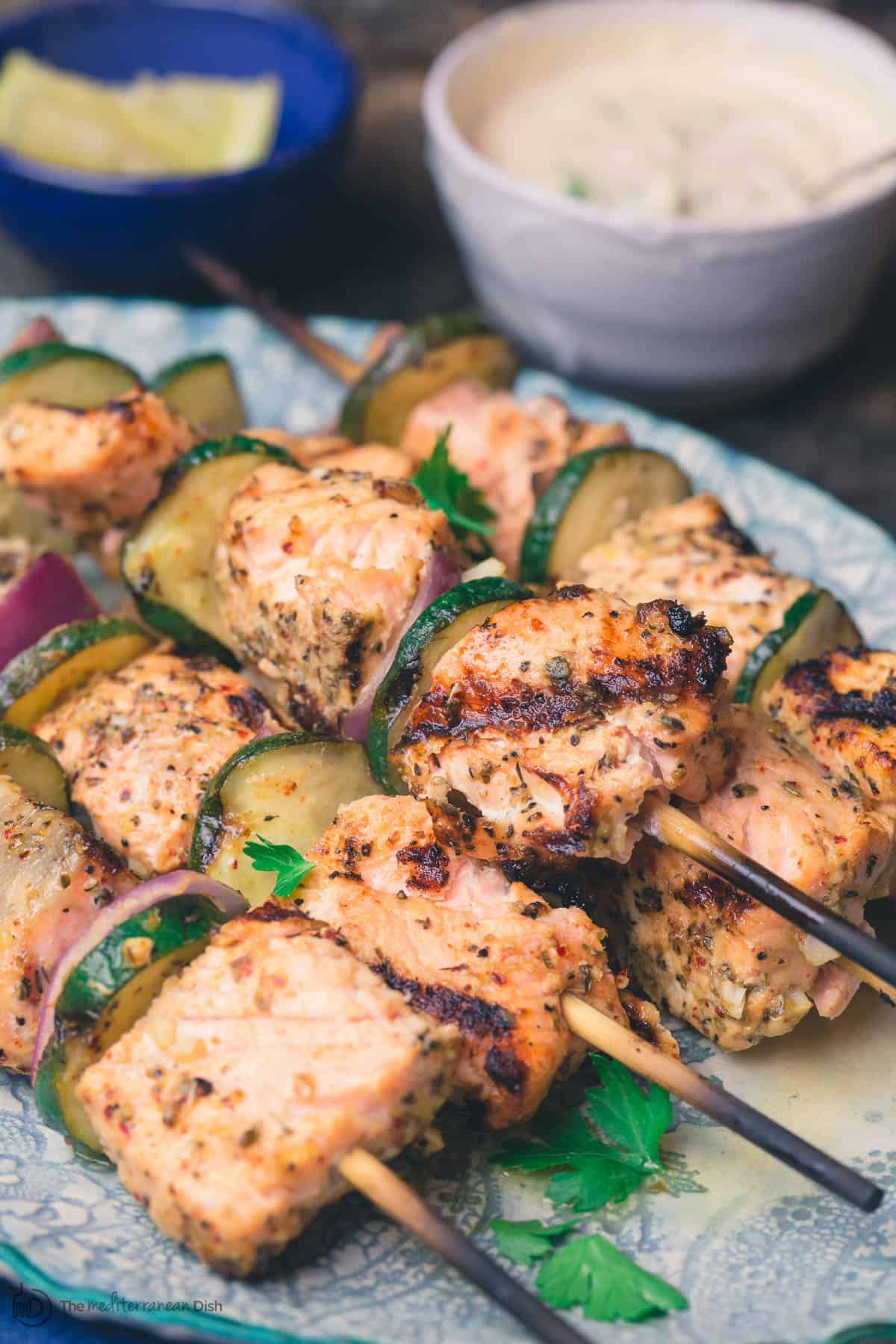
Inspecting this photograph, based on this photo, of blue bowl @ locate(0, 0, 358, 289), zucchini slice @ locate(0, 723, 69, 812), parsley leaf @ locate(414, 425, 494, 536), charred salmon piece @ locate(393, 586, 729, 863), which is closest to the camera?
charred salmon piece @ locate(393, 586, 729, 863)

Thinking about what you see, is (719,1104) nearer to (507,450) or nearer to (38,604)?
(507,450)

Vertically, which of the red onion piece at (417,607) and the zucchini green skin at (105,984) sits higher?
the red onion piece at (417,607)

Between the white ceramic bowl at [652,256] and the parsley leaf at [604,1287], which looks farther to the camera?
the white ceramic bowl at [652,256]

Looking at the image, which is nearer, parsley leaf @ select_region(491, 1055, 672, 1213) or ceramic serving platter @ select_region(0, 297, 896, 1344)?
ceramic serving platter @ select_region(0, 297, 896, 1344)

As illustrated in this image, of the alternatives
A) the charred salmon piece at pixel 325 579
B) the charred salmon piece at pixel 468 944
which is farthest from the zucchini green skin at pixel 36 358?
the charred salmon piece at pixel 468 944

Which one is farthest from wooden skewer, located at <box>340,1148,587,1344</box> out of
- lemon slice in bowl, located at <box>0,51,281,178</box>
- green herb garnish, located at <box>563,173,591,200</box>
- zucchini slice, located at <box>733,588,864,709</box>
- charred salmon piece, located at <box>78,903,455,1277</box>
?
lemon slice in bowl, located at <box>0,51,281,178</box>

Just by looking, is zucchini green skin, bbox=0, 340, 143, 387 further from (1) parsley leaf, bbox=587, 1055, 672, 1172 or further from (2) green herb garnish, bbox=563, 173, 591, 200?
(2) green herb garnish, bbox=563, 173, 591, 200

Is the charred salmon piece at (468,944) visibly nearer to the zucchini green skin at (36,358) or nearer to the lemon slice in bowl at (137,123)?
the zucchini green skin at (36,358)

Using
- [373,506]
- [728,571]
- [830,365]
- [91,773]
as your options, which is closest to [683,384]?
[830,365]
